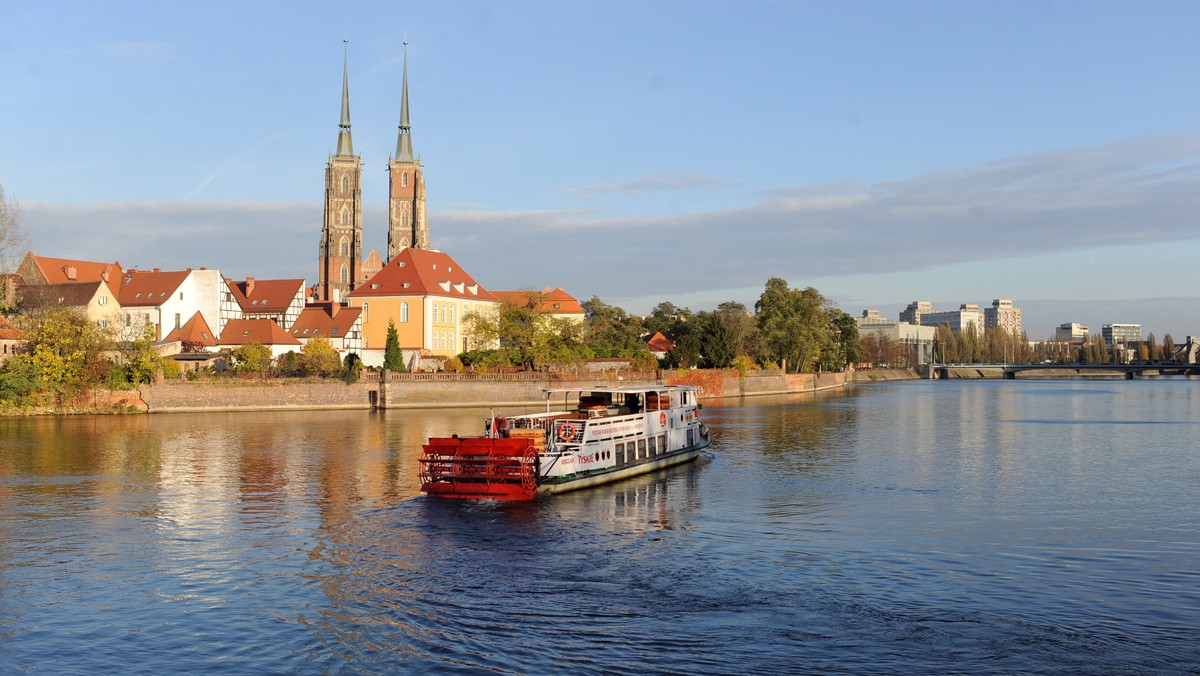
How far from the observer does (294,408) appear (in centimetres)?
8575

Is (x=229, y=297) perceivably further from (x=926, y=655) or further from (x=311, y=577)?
(x=926, y=655)

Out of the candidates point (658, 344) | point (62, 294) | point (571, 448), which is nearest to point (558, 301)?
point (658, 344)

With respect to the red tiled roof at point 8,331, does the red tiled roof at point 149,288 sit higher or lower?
higher

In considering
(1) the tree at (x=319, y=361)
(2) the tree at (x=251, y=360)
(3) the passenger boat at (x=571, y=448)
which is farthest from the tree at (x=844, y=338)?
(3) the passenger boat at (x=571, y=448)

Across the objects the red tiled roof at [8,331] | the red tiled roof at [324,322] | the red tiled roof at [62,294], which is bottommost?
the red tiled roof at [8,331]

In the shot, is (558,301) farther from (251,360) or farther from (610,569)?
(610,569)

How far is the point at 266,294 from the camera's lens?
122m

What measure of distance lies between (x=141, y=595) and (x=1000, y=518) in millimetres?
24683

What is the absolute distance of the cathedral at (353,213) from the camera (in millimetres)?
156875

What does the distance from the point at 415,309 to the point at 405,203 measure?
187 ft

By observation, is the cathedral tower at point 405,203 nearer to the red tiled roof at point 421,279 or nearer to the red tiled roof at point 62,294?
the red tiled roof at point 421,279

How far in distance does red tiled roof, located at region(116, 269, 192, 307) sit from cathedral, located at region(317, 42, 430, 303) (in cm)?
3653

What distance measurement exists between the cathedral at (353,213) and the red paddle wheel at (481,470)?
387 ft

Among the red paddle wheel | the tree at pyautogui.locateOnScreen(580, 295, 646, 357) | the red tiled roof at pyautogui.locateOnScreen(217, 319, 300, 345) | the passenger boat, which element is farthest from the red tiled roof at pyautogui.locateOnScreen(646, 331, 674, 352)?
the red paddle wheel
